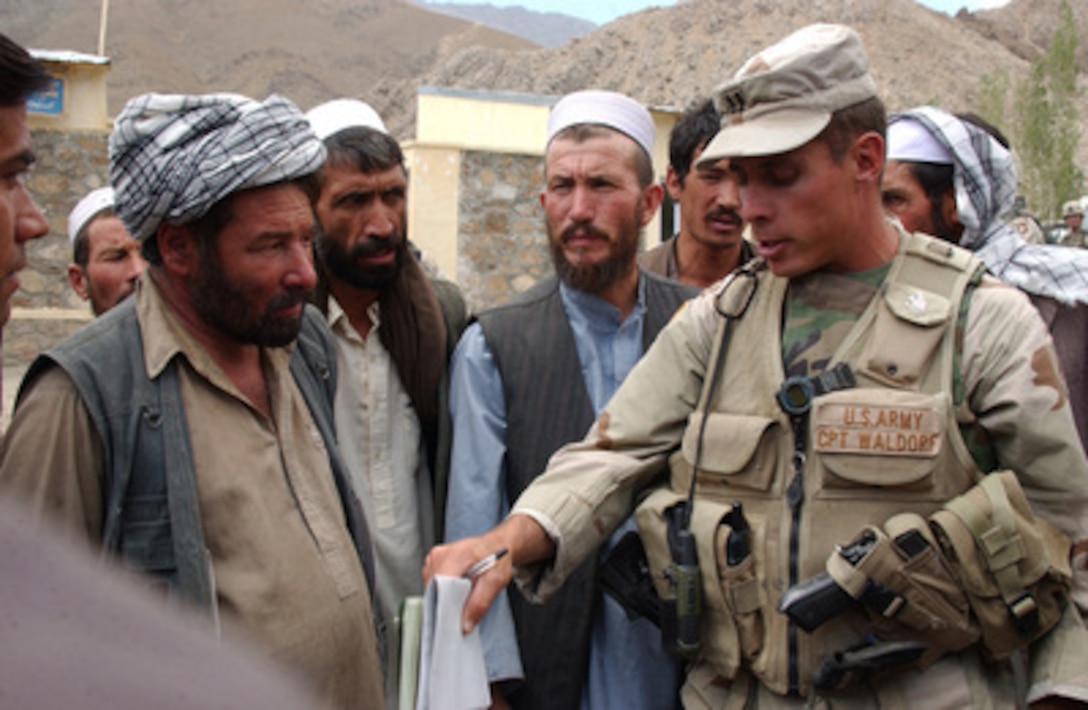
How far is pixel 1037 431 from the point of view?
6.14ft

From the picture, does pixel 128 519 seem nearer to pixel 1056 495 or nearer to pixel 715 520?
pixel 715 520

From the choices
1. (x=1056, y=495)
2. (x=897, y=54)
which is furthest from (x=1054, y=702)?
(x=897, y=54)

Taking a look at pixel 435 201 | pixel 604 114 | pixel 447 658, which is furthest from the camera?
pixel 435 201

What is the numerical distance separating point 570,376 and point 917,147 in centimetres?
139

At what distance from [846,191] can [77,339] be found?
5.12 feet

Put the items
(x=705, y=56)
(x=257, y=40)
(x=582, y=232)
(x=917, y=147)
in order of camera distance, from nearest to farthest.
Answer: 1. (x=582, y=232)
2. (x=917, y=147)
3. (x=705, y=56)
4. (x=257, y=40)

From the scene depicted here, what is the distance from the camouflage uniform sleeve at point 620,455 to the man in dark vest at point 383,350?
0.67m

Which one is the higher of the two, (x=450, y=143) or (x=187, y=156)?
(x=450, y=143)

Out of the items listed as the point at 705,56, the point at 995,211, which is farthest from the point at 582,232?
the point at 705,56

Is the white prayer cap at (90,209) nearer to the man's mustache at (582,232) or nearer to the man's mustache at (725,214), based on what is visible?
the man's mustache at (582,232)

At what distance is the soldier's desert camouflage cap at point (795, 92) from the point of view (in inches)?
79.0

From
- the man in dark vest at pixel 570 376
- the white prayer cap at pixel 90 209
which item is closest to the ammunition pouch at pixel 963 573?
the man in dark vest at pixel 570 376

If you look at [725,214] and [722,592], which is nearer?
[722,592]

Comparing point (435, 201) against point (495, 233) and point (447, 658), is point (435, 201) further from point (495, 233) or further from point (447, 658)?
point (447, 658)
